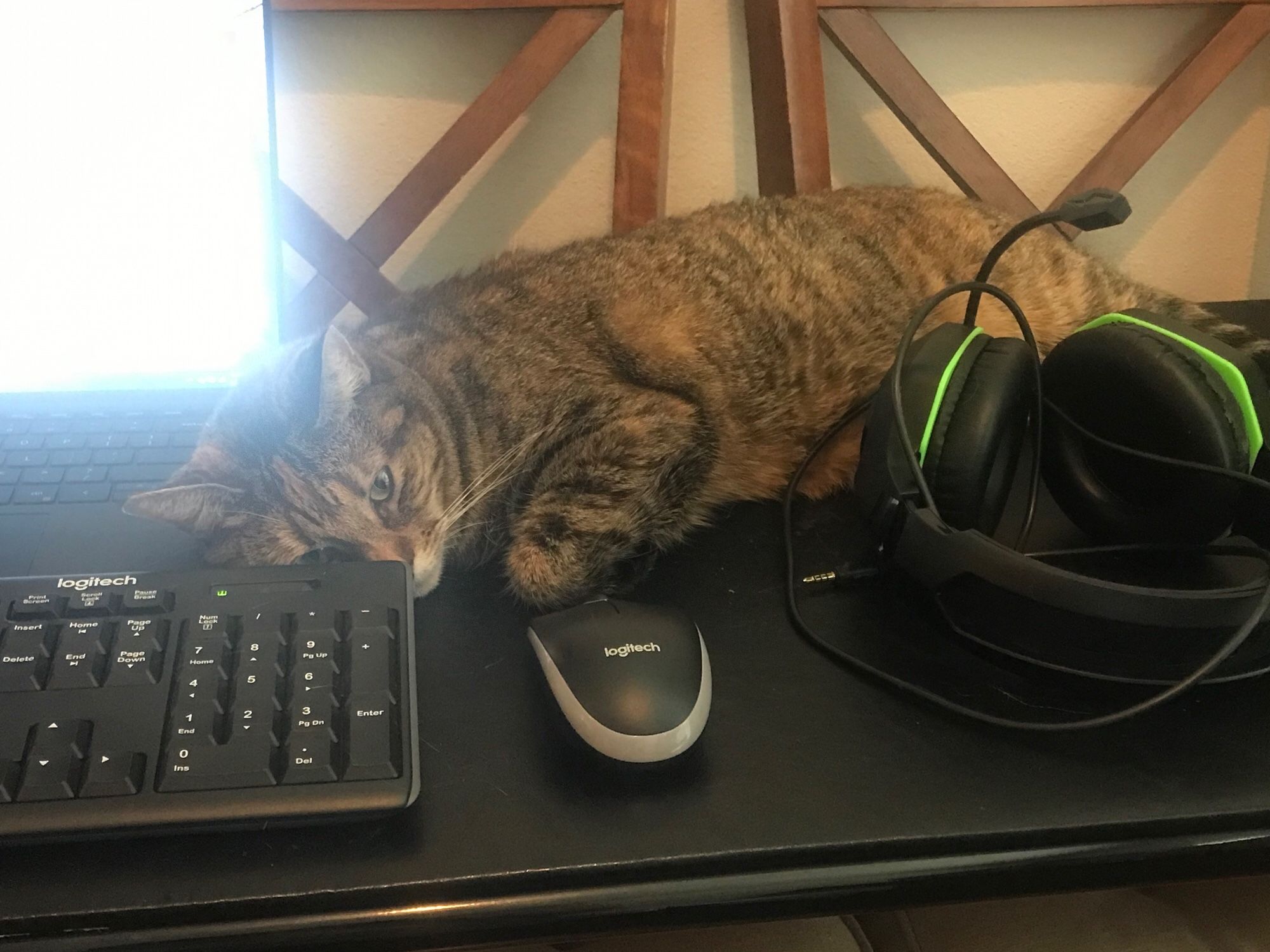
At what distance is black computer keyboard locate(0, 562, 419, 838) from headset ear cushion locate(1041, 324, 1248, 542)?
48 cm

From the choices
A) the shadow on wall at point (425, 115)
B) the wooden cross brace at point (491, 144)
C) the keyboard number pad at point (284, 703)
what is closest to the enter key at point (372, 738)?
the keyboard number pad at point (284, 703)

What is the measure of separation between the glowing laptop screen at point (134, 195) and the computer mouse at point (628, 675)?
1.55ft

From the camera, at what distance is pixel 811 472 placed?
0.82 meters

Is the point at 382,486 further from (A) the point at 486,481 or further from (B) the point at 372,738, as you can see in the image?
(B) the point at 372,738

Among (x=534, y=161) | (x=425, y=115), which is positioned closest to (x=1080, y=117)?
(x=534, y=161)

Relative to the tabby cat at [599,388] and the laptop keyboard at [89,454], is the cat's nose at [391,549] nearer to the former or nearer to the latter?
the tabby cat at [599,388]

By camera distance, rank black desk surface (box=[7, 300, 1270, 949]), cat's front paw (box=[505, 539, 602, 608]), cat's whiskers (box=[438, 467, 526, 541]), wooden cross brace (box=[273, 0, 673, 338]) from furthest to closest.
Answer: wooden cross brace (box=[273, 0, 673, 338]), cat's whiskers (box=[438, 467, 526, 541]), cat's front paw (box=[505, 539, 602, 608]), black desk surface (box=[7, 300, 1270, 949])

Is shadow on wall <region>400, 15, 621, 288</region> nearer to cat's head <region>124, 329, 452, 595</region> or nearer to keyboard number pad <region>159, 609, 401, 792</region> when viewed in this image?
cat's head <region>124, 329, 452, 595</region>

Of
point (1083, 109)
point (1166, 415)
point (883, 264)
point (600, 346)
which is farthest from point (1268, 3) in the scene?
point (600, 346)

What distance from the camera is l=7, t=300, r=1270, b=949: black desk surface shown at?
16.4 inches

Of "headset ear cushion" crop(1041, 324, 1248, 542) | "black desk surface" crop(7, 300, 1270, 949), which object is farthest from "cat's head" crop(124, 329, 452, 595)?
"headset ear cushion" crop(1041, 324, 1248, 542)

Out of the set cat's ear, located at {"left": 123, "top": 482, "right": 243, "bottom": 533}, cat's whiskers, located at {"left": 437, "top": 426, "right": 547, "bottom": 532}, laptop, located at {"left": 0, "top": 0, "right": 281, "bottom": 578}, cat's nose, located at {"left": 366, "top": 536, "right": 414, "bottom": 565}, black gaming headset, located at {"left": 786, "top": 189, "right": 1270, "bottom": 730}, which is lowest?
black gaming headset, located at {"left": 786, "top": 189, "right": 1270, "bottom": 730}

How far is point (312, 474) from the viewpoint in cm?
76

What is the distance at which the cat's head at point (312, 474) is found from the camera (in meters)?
0.73
